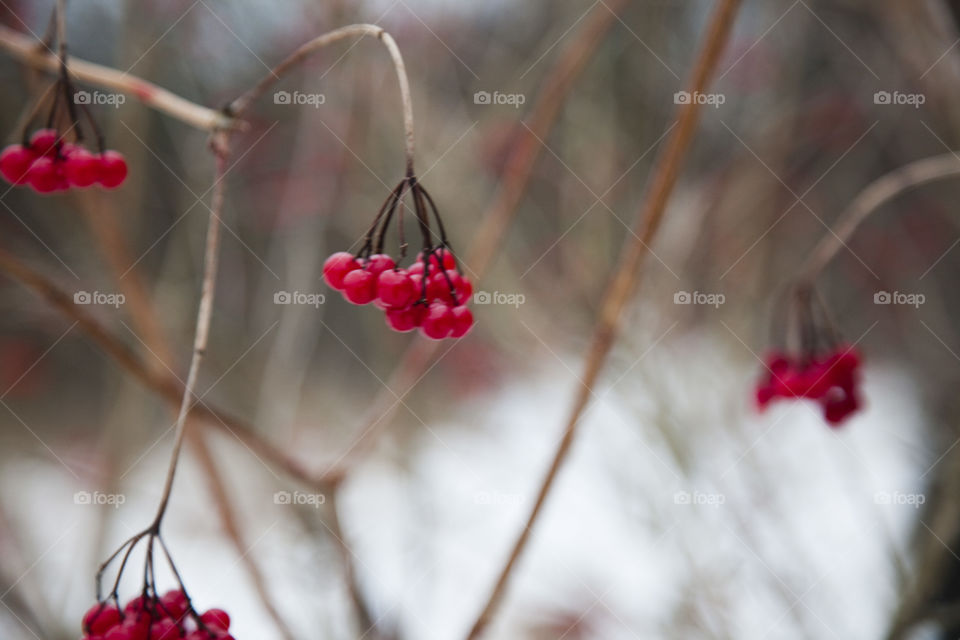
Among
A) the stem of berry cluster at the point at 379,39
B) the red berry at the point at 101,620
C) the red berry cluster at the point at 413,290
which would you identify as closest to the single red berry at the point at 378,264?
the red berry cluster at the point at 413,290

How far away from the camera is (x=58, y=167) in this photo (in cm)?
81

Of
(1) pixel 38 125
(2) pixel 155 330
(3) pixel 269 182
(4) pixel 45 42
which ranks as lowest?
(2) pixel 155 330

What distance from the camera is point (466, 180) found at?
192 centimetres

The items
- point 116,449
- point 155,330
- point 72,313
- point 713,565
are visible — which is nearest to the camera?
point 72,313

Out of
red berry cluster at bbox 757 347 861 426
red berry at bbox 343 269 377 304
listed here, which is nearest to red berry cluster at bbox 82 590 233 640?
red berry at bbox 343 269 377 304

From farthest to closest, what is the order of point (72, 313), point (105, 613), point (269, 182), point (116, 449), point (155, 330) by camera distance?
point (269, 182) → point (116, 449) → point (155, 330) → point (72, 313) → point (105, 613)

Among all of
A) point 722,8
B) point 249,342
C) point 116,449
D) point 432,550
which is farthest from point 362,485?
point 722,8

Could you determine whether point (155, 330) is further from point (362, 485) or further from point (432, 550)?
point (362, 485)

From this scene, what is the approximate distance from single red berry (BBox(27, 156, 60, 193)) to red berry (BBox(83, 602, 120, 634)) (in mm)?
458

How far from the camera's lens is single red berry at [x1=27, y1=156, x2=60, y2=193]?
31.4 inches

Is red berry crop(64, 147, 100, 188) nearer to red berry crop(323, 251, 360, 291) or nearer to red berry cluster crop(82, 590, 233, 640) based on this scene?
red berry crop(323, 251, 360, 291)

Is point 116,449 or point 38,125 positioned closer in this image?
point 116,449

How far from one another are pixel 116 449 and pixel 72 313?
0.93m

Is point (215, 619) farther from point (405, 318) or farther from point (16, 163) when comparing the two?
point (16, 163)
